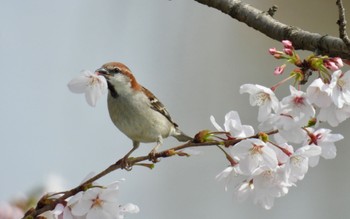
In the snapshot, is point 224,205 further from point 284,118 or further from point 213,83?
point 284,118

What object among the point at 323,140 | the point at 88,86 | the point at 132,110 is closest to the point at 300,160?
the point at 323,140

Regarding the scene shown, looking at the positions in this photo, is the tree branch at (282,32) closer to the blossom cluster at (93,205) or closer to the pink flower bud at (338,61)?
the pink flower bud at (338,61)

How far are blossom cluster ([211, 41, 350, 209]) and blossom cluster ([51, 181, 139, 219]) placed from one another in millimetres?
237

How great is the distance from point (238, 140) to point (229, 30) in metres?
4.93

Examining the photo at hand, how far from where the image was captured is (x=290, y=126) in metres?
1.28

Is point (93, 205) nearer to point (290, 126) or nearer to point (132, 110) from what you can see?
point (290, 126)

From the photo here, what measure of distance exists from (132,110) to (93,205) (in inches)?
41.0

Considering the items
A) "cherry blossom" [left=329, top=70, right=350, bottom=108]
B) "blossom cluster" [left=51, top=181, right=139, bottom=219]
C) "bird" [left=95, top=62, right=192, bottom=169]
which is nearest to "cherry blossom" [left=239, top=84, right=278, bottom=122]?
"cherry blossom" [left=329, top=70, right=350, bottom=108]

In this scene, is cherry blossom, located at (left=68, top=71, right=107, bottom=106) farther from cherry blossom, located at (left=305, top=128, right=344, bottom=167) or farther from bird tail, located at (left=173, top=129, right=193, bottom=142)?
bird tail, located at (left=173, top=129, right=193, bottom=142)

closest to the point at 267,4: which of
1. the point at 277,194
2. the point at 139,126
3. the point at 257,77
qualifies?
the point at 257,77

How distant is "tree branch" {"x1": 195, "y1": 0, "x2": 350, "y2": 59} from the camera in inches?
57.1

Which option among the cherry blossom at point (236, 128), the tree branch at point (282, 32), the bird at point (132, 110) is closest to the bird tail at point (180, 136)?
the bird at point (132, 110)

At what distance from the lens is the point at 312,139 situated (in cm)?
139

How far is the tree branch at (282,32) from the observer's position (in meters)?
1.45
